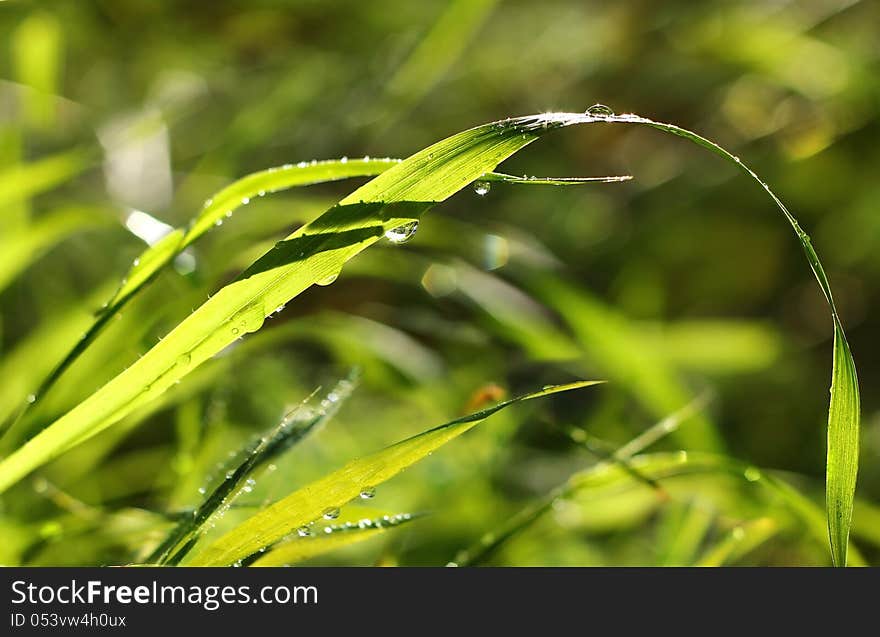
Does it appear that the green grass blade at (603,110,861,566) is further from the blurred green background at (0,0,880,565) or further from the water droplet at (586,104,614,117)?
the blurred green background at (0,0,880,565)

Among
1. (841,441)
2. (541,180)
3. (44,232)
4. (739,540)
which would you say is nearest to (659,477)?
(739,540)

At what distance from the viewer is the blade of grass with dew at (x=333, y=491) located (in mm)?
482

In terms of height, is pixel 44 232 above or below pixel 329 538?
above

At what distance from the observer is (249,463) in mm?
501

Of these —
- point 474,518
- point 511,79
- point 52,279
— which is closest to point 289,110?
point 52,279

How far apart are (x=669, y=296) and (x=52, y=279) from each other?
3.26ft

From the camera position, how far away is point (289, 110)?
51.4 inches

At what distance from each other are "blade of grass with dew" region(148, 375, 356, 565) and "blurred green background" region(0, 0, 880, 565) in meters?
0.13

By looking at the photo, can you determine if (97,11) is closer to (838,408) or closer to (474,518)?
(474,518)

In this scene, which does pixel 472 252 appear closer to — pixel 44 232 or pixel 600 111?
pixel 44 232

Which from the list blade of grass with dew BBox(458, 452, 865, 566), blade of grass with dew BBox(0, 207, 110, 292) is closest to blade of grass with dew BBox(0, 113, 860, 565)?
blade of grass with dew BBox(458, 452, 865, 566)

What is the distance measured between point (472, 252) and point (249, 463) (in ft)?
2.45

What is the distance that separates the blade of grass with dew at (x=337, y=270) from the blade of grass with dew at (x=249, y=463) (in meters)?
0.06
